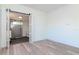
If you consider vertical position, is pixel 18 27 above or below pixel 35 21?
below

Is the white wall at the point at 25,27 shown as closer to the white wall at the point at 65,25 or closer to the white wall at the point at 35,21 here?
the white wall at the point at 35,21

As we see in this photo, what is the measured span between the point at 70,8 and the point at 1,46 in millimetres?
4240

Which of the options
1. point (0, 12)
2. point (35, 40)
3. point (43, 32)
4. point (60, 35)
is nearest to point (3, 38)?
point (0, 12)

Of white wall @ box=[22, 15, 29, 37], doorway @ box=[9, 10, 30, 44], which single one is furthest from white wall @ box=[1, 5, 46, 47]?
white wall @ box=[22, 15, 29, 37]

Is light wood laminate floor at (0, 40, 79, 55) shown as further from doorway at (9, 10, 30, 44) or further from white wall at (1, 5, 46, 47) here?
doorway at (9, 10, 30, 44)

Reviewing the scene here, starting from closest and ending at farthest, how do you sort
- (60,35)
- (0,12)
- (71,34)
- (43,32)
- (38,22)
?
(0,12), (71,34), (60,35), (38,22), (43,32)

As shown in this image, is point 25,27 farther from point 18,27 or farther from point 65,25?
point 65,25

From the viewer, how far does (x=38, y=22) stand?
5.65 m

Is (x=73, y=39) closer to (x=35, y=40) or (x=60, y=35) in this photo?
(x=60, y=35)

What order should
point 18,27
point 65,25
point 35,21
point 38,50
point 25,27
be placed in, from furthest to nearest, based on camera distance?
point 25,27 < point 18,27 < point 35,21 < point 65,25 < point 38,50

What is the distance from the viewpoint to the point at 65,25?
485 cm

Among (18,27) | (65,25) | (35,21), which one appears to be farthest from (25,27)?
(65,25)

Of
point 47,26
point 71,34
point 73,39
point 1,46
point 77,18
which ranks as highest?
point 77,18

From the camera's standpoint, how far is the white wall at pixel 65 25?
14.0 ft
